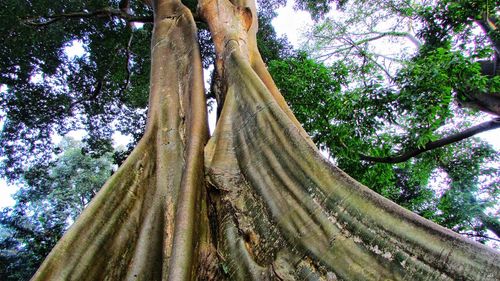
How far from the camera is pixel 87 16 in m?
5.68

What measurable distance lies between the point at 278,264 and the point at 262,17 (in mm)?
7537

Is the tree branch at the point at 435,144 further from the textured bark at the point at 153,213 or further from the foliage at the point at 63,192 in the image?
the foliage at the point at 63,192

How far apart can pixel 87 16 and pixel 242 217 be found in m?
5.40

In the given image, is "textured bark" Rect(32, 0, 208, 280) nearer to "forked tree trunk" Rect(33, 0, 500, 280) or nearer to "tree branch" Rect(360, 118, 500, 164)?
"forked tree trunk" Rect(33, 0, 500, 280)

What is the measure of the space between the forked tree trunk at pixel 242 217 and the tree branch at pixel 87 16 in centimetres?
329

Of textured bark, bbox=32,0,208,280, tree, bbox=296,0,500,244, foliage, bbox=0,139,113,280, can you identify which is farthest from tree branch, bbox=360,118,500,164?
foliage, bbox=0,139,113,280

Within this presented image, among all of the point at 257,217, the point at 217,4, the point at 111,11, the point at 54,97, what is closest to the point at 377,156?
the point at 217,4

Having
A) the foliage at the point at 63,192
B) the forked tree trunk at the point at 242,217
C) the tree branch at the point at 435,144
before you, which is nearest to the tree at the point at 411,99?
the tree branch at the point at 435,144

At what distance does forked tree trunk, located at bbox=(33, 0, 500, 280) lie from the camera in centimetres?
125

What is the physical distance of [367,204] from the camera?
1.38m

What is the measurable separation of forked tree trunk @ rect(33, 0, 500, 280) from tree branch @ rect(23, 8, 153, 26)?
329cm

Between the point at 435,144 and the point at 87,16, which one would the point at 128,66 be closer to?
the point at 87,16

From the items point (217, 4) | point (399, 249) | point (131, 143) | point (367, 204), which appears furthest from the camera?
point (131, 143)

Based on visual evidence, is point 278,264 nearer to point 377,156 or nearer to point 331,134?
point 331,134
